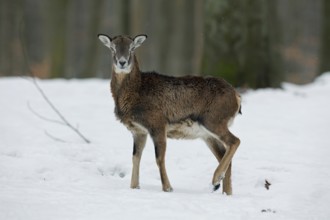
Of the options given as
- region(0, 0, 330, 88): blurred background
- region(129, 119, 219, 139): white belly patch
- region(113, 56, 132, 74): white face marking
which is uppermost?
region(113, 56, 132, 74): white face marking

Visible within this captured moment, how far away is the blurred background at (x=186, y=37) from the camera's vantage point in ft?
53.3

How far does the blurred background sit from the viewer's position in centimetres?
1623

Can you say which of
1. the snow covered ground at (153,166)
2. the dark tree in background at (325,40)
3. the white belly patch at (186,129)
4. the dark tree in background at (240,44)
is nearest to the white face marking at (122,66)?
the white belly patch at (186,129)

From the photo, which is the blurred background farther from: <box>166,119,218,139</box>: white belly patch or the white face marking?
<box>166,119,218,139</box>: white belly patch

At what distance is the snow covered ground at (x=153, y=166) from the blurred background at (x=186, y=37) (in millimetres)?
1174

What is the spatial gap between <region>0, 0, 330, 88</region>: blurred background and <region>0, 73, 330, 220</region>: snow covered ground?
1174 mm

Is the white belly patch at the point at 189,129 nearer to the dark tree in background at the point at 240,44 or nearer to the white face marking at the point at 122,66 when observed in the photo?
the white face marking at the point at 122,66

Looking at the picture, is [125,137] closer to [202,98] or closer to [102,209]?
[202,98]

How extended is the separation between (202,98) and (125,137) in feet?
11.4

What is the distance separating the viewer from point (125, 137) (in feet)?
42.0

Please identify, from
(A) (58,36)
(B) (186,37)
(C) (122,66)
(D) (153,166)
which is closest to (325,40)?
(A) (58,36)

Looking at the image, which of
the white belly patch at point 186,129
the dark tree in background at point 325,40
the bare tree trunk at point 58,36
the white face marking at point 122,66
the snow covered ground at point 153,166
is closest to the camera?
the snow covered ground at point 153,166

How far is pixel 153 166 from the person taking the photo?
10.8 meters

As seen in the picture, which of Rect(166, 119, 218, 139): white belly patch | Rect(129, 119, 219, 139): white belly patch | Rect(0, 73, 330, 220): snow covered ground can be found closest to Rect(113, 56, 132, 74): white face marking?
Rect(129, 119, 219, 139): white belly patch
